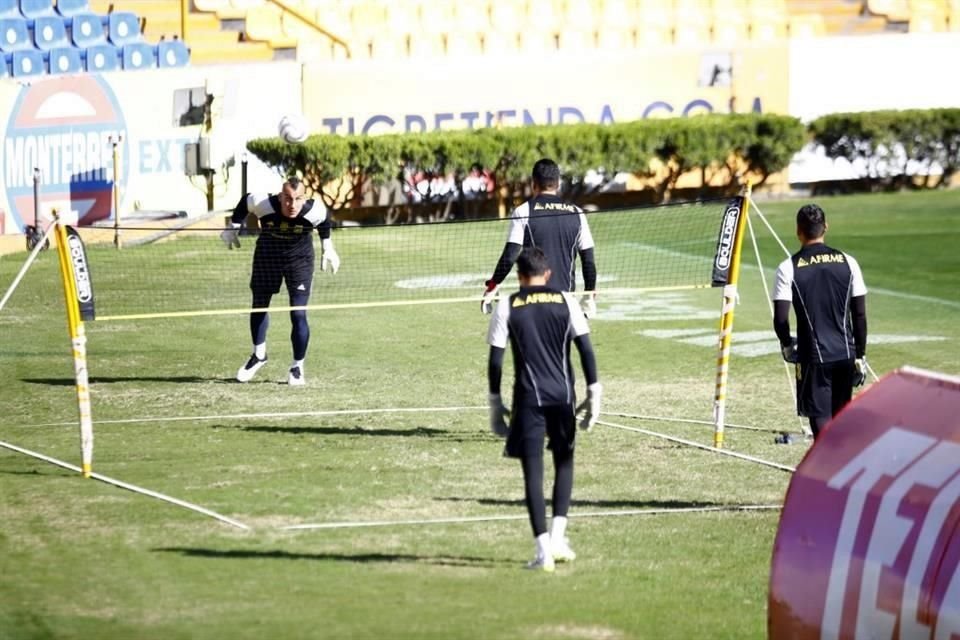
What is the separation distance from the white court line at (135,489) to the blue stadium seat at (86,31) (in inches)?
828

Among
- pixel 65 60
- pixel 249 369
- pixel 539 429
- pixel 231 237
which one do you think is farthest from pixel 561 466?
pixel 65 60

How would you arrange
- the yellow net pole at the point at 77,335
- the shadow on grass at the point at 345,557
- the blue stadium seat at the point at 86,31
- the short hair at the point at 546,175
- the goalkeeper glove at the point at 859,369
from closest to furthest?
the shadow on grass at the point at 345,557 → the goalkeeper glove at the point at 859,369 → the yellow net pole at the point at 77,335 → the short hair at the point at 546,175 → the blue stadium seat at the point at 86,31


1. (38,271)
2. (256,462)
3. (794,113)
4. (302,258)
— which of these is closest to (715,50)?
(794,113)

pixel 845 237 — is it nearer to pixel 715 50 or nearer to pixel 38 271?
pixel 715 50

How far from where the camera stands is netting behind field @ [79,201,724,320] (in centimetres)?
2261

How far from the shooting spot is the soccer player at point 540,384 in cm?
991

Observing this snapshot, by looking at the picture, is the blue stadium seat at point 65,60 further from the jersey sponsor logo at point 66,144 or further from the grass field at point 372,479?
the grass field at point 372,479

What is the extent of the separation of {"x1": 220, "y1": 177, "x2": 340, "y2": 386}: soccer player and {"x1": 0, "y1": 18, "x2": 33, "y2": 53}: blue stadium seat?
18.2 meters

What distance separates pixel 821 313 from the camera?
38.8ft

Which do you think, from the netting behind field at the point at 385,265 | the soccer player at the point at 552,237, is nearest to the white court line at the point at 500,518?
the soccer player at the point at 552,237

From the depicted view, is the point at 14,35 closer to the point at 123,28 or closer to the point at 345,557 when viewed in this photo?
the point at 123,28

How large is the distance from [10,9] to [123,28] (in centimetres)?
226

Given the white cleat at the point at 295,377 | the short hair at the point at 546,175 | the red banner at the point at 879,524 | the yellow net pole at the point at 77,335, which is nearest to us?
the red banner at the point at 879,524

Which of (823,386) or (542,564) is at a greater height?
(823,386)
